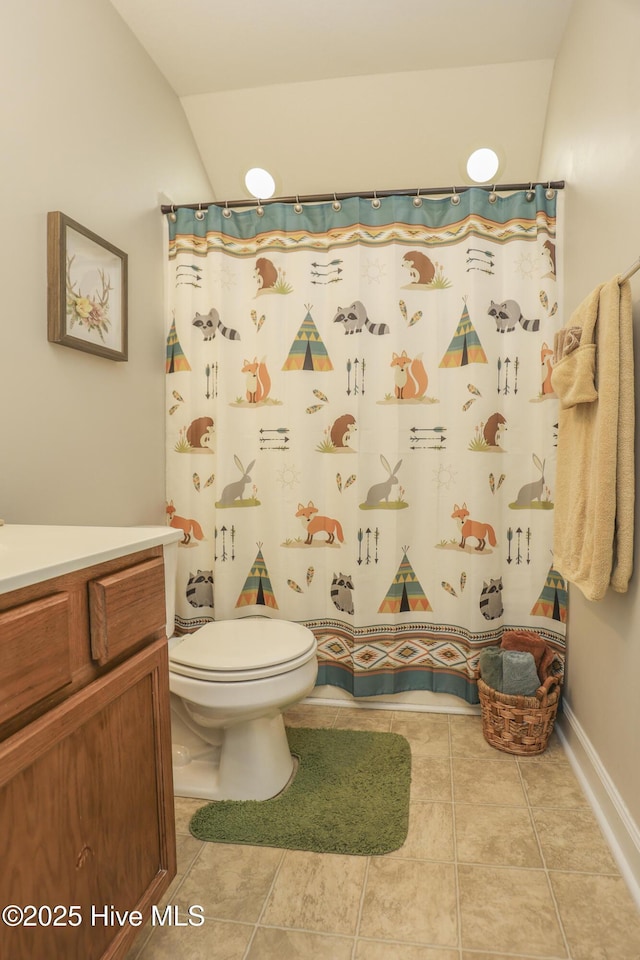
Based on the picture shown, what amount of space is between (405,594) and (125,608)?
1428 millimetres

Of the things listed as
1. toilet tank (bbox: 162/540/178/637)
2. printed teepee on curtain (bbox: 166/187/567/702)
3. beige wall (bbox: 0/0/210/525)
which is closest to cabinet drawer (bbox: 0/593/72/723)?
toilet tank (bbox: 162/540/178/637)

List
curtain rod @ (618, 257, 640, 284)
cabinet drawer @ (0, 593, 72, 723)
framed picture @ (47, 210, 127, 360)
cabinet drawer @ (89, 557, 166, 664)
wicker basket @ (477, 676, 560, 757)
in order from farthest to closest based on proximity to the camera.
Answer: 1. wicker basket @ (477, 676, 560, 757)
2. framed picture @ (47, 210, 127, 360)
3. curtain rod @ (618, 257, 640, 284)
4. cabinet drawer @ (89, 557, 166, 664)
5. cabinet drawer @ (0, 593, 72, 723)

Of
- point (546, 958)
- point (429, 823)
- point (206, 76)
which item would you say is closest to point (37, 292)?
point (206, 76)

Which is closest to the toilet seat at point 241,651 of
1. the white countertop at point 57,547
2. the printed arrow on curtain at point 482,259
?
the white countertop at point 57,547

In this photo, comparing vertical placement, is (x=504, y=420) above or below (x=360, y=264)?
below

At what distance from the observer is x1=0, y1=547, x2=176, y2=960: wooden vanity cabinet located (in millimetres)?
796

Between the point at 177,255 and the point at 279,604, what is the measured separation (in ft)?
4.76

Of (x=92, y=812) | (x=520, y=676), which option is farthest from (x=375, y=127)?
(x=92, y=812)

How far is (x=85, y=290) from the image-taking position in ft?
5.72

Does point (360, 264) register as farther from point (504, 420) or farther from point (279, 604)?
point (279, 604)

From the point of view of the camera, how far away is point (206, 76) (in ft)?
7.65

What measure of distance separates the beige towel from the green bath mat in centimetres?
84

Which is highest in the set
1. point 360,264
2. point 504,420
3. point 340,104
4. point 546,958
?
point 340,104

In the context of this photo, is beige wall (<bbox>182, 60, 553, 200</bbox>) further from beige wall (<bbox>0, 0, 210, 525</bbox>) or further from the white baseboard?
the white baseboard
